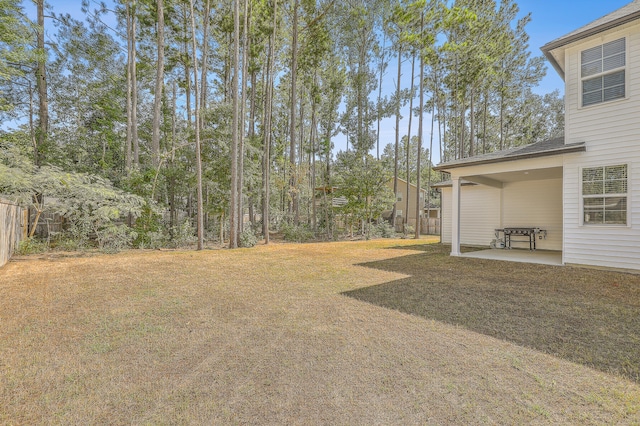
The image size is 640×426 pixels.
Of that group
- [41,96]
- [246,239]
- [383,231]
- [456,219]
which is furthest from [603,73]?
[41,96]

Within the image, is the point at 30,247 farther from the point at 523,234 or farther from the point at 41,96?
the point at 523,234

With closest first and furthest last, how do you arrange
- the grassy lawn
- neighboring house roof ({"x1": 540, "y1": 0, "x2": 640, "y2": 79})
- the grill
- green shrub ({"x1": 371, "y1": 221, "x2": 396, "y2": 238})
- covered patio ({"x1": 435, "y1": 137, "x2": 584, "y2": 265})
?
1. the grassy lawn
2. neighboring house roof ({"x1": 540, "y1": 0, "x2": 640, "y2": 79})
3. covered patio ({"x1": 435, "y1": 137, "x2": 584, "y2": 265})
4. the grill
5. green shrub ({"x1": 371, "y1": 221, "x2": 396, "y2": 238})

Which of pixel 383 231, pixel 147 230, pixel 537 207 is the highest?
pixel 537 207

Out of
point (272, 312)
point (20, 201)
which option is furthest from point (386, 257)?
point (20, 201)

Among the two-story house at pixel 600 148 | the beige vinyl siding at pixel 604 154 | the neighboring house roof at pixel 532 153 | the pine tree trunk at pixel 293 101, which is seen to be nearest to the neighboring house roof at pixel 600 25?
the two-story house at pixel 600 148

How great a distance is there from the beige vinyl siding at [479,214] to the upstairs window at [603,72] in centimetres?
454

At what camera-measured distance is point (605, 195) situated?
5.80 m

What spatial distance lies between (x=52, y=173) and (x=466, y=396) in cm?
1079

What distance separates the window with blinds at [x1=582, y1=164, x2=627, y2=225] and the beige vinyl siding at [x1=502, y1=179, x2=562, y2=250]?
3389 millimetres

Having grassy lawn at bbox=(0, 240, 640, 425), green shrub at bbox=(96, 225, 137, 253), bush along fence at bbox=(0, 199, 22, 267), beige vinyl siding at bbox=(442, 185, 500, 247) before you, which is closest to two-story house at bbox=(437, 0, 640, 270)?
grassy lawn at bbox=(0, 240, 640, 425)

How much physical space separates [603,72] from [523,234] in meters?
5.15

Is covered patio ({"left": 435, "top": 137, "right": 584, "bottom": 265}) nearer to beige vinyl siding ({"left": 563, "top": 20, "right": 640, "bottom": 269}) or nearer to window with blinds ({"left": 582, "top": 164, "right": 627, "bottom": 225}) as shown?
beige vinyl siding ({"left": 563, "top": 20, "right": 640, "bottom": 269})

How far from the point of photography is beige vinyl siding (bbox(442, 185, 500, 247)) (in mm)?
10336

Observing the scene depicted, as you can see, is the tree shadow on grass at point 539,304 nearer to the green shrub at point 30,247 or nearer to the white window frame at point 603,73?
the white window frame at point 603,73
